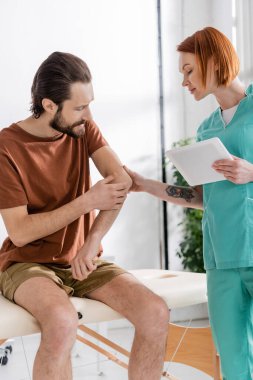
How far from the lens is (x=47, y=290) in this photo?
1799 mm

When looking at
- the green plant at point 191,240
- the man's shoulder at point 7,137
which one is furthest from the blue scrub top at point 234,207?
the green plant at point 191,240

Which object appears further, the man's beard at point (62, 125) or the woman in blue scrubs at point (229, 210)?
the man's beard at point (62, 125)

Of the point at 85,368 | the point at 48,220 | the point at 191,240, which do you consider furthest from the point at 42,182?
the point at 191,240

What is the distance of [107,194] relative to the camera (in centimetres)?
196

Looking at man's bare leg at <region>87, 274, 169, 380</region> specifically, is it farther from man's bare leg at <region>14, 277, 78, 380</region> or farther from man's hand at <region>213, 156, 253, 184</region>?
man's hand at <region>213, 156, 253, 184</region>

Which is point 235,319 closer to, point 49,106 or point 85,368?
point 49,106

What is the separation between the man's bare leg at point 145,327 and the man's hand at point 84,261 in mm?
123

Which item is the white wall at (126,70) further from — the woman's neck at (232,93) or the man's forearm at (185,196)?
the woman's neck at (232,93)

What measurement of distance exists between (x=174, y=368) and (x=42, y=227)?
5.33 ft

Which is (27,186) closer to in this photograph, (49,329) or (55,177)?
(55,177)

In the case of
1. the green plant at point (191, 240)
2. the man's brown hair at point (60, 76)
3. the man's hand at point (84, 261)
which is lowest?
the green plant at point (191, 240)

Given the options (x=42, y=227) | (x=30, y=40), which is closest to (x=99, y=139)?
(x=42, y=227)

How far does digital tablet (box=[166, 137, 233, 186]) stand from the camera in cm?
173

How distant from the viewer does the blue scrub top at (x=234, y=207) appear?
1.81 meters
